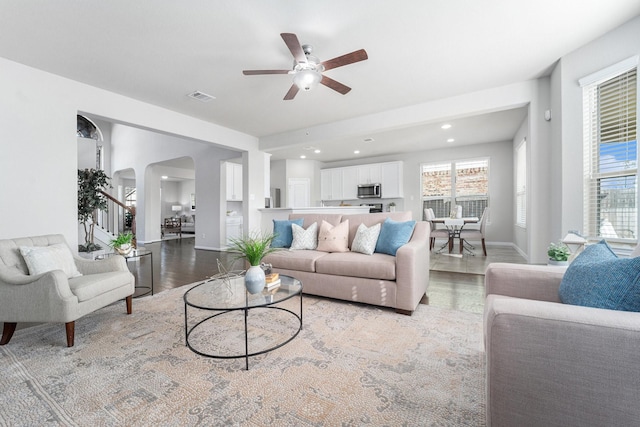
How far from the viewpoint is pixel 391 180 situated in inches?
313

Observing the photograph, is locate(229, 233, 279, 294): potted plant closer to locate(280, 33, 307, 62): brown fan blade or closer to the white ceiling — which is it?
locate(280, 33, 307, 62): brown fan blade

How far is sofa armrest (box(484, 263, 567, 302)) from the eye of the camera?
1534mm

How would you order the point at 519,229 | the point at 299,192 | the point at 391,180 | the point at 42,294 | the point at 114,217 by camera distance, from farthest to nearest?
the point at 299,192 < the point at 114,217 < the point at 391,180 < the point at 519,229 < the point at 42,294

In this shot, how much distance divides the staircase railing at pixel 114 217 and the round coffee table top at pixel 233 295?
3.67 metres

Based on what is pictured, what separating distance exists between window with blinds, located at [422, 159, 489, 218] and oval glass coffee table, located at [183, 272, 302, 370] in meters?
6.26

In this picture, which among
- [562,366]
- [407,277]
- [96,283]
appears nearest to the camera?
[562,366]

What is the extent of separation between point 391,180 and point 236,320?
6.50m

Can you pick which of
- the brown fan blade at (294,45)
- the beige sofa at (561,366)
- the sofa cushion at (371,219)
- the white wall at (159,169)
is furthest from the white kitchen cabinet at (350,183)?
the beige sofa at (561,366)

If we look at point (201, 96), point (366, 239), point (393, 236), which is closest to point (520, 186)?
point (393, 236)

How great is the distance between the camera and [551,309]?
0.92 metres

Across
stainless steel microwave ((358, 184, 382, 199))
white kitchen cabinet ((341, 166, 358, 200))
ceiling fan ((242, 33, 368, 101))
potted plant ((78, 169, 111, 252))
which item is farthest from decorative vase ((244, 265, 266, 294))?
white kitchen cabinet ((341, 166, 358, 200))

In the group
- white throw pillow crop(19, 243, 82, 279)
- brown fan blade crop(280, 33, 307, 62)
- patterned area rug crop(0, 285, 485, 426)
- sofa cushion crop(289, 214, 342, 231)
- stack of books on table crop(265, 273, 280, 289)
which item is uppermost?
brown fan blade crop(280, 33, 307, 62)

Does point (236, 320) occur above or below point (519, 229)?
below

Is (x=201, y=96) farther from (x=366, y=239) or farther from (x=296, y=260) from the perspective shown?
(x=366, y=239)
